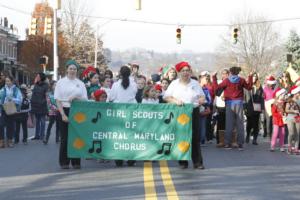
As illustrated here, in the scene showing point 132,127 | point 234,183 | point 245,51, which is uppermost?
point 245,51

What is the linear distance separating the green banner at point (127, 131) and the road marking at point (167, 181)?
→ 0.34 meters

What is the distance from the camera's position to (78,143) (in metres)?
11.7

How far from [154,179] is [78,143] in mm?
1914

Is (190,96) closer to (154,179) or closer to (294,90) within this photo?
(154,179)

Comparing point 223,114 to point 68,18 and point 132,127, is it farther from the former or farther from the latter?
point 68,18

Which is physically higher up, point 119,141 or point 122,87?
point 122,87

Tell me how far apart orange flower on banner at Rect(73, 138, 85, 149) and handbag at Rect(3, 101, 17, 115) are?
18.6 ft

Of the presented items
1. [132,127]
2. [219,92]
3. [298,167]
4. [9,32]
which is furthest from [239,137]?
[9,32]

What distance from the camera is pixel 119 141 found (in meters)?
11.8

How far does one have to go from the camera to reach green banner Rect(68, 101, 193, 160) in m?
11.7

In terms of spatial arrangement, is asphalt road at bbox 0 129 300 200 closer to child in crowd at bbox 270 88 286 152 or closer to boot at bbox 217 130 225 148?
child in crowd at bbox 270 88 286 152

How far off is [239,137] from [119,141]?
4463mm

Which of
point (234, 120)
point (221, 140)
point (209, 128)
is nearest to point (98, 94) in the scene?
point (234, 120)

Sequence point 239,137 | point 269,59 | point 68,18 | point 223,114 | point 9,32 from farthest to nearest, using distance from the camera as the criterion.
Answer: point 9,32 < point 269,59 < point 68,18 < point 223,114 < point 239,137
